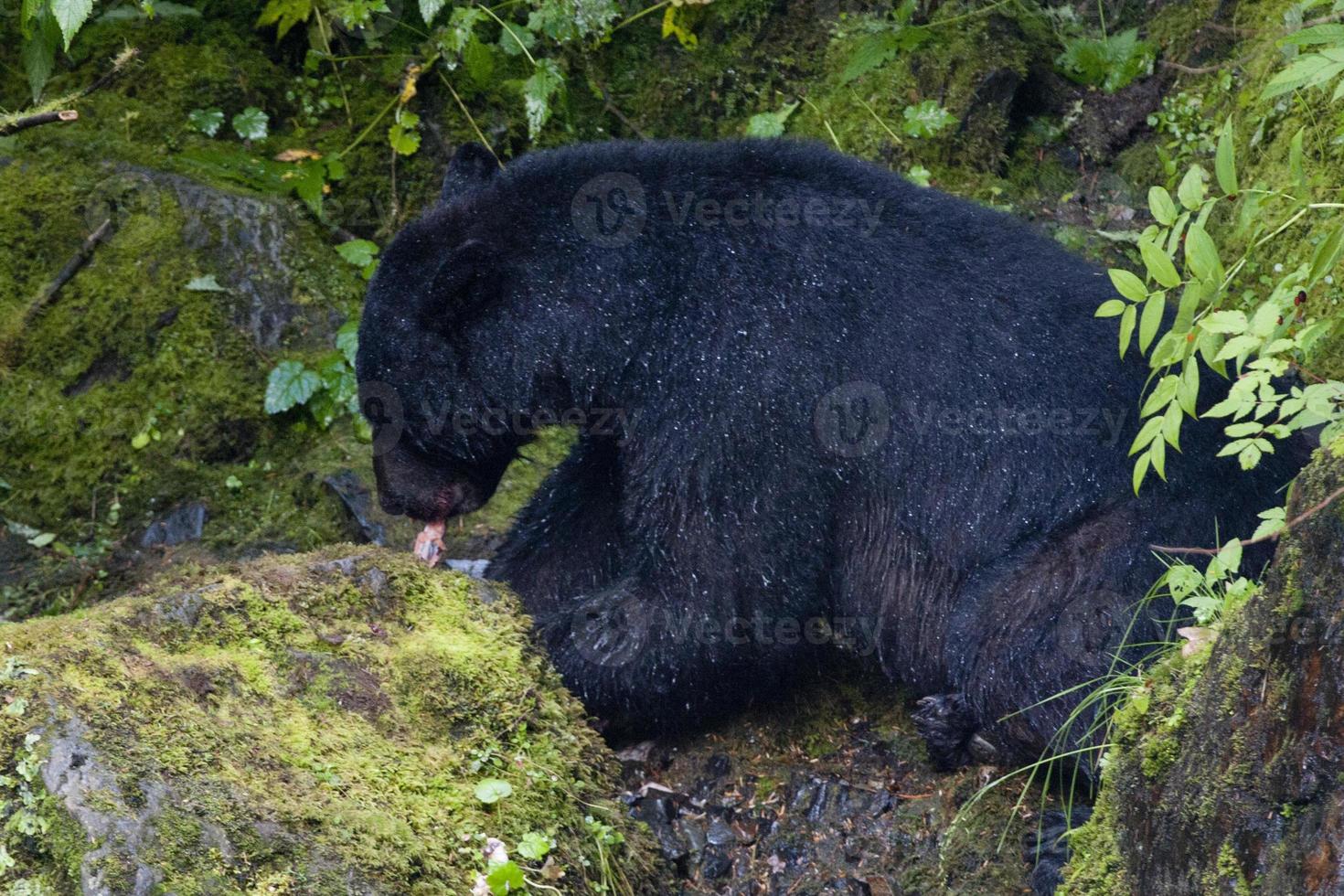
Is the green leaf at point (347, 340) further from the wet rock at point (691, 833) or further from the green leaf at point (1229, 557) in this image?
the green leaf at point (1229, 557)

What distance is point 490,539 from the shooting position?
6.52 metres

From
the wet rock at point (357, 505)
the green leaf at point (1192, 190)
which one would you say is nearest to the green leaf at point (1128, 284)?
the green leaf at point (1192, 190)

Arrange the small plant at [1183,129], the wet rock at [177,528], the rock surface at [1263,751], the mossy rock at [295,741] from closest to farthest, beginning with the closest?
the rock surface at [1263,751], the mossy rock at [295,741], the wet rock at [177,528], the small plant at [1183,129]

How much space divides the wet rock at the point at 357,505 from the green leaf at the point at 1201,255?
4.40m

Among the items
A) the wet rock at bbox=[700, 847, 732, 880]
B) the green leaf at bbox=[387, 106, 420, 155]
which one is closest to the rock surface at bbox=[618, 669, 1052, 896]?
the wet rock at bbox=[700, 847, 732, 880]

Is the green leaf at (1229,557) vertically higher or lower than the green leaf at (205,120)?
higher

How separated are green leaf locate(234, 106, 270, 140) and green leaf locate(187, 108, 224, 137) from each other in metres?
0.10

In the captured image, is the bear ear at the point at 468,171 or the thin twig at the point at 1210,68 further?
the bear ear at the point at 468,171

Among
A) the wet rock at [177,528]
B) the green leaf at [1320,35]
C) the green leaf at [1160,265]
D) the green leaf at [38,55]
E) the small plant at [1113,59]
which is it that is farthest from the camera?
the small plant at [1113,59]

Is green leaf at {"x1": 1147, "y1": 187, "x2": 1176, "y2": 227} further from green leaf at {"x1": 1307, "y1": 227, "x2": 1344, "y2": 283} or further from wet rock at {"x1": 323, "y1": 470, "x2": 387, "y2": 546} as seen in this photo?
wet rock at {"x1": 323, "y1": 470, "x2": 387, "y2": 546}

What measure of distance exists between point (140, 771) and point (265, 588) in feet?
3.22

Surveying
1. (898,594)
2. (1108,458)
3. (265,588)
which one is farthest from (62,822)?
(1108,458)

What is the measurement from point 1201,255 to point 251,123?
231 inches

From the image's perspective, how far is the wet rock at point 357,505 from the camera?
6.52m
